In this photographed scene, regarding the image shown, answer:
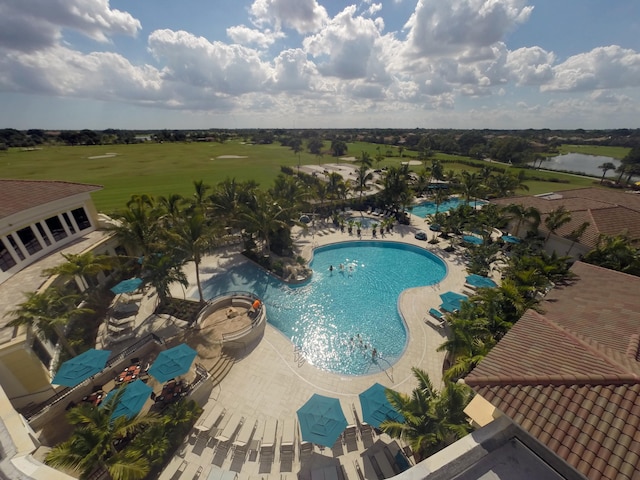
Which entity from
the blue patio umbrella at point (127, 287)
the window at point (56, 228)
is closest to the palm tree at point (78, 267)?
the blue patio umbrella at point (127, 287)

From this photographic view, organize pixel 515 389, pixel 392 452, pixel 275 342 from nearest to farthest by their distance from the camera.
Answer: pixel 515 389, pixel 392 452, pixel 275 342

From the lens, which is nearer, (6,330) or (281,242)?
(6,330)

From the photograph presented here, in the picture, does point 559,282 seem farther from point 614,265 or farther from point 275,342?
point 275,342

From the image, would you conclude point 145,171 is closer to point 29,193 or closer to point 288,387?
point 29,193

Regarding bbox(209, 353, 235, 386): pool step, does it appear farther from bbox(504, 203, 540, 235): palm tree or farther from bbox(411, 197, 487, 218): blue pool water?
bbox(411, 197, 487, 218): blue pool water

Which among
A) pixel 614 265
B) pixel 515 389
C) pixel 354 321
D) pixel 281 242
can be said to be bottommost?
pixel 354 321

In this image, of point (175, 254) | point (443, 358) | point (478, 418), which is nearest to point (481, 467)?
point (478, 418)

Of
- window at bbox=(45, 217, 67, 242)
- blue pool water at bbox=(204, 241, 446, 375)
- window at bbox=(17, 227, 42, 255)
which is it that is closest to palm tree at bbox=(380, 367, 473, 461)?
blue pool water at bbox=(204, 241, 446, 375)
